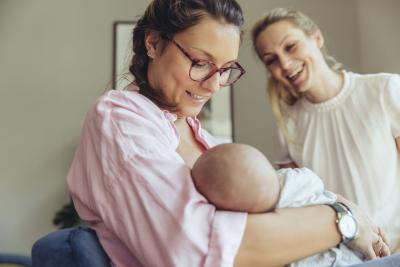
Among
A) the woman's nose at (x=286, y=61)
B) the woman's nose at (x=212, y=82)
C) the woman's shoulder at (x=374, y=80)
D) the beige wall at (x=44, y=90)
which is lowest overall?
the beige wall at (x=44, y=90)

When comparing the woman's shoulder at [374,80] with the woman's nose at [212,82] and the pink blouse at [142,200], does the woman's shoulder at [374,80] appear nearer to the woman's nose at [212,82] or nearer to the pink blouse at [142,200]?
the woman's nose at [212,82]

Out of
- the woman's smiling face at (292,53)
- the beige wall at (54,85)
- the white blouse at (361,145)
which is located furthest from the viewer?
the beige wall at (54,85)

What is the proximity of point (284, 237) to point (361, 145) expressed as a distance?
1027mm

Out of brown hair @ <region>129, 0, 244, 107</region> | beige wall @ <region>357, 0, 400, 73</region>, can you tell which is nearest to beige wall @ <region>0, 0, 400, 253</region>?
beige wall @ <region>357, 0, 400, 73</region>

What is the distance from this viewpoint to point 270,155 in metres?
3.03

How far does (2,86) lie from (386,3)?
2.89m

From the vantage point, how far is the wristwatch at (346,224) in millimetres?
822

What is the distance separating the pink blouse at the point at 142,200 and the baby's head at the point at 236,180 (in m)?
0.02

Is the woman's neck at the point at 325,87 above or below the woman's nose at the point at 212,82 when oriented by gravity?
below

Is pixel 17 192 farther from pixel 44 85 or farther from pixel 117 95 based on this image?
pixel 117 95

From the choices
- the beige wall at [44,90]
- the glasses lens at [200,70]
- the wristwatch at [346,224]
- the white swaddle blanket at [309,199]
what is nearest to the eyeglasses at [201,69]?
the glasses lens at [200,70]

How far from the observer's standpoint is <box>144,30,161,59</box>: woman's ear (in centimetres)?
104

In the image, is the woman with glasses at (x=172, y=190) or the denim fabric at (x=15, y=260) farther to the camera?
the denim fabric at (x=15, y=260)

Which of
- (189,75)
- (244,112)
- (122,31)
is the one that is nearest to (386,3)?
(244,112)
